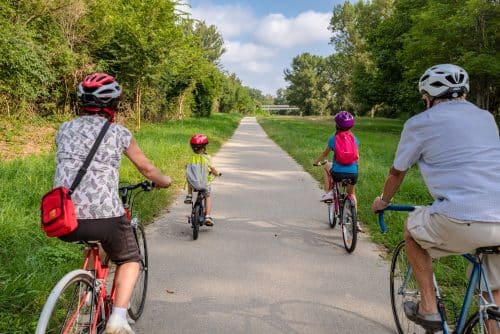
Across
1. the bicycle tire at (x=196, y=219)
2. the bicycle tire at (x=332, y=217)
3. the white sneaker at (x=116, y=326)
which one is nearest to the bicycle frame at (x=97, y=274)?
the white sneaker at (x=116, y=326)

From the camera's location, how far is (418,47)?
21.7m

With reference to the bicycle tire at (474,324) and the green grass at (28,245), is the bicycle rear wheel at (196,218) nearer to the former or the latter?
the green grass at (28,245)

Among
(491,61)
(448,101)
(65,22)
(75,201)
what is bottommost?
(75,201)

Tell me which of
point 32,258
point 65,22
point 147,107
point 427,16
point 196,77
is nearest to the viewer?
point 32,258

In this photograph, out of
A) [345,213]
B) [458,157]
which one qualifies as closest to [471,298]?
[458,157]

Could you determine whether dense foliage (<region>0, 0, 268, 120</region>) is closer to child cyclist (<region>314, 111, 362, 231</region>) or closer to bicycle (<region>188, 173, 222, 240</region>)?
A: bicycle (<region>188, 173, 222, 240</region>)

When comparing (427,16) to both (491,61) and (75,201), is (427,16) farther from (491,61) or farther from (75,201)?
(75,201)

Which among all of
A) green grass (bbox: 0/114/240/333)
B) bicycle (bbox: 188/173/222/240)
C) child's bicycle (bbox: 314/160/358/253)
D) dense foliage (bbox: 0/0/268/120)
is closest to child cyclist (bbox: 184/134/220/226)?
bicycle (bbox: 188/173/222/240)

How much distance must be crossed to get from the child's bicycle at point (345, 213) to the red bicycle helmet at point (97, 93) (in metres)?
3.67

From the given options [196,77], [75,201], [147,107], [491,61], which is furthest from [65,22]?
[491,61]

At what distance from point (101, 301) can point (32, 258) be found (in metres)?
2.09

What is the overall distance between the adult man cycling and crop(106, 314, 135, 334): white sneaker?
184cm

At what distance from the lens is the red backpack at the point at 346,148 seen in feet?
19.5

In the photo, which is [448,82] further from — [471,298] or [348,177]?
[348,177]
